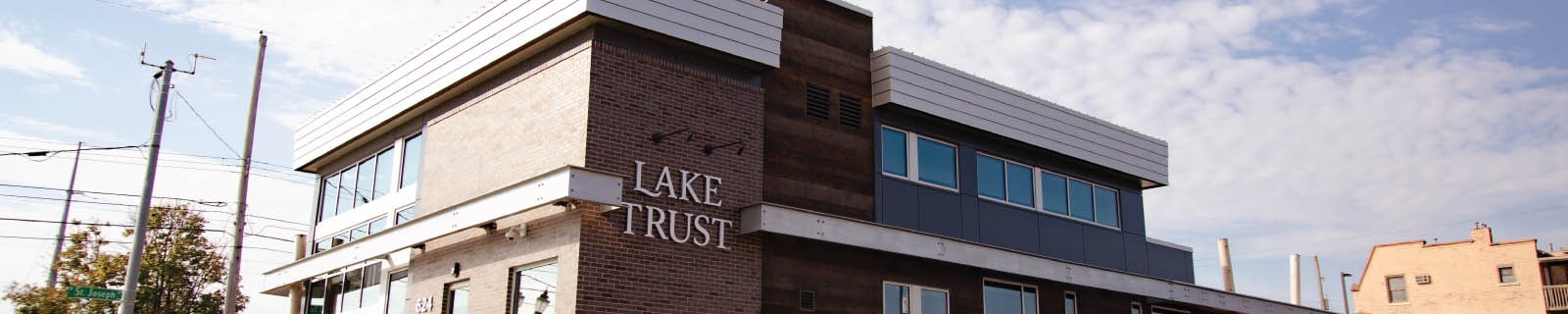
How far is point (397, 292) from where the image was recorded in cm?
2058

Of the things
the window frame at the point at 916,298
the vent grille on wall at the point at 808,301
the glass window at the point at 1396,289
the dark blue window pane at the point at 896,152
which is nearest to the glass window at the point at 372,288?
the vent grille on wall at the point at 808,301

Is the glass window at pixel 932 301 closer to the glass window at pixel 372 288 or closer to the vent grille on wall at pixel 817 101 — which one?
the vent grille on wall at pixel 817 101

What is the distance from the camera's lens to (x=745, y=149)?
1747 cm

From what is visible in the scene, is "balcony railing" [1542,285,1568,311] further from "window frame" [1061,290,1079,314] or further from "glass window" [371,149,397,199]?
"glass window" [371,149,397,199]

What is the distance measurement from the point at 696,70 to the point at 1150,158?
13.1 metres

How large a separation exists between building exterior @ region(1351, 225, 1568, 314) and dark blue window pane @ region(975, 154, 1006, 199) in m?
39.8

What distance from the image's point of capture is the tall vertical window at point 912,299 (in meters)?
19.0

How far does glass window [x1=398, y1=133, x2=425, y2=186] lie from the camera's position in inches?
825

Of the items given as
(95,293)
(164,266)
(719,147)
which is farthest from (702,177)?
(164,266)

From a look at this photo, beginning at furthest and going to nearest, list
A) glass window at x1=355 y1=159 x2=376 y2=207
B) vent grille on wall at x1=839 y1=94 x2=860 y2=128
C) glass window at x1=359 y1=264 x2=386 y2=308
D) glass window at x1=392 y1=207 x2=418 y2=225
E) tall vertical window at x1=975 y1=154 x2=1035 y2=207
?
1. glass window at x1=355 y1=159 x2=376 y2=207
2. tall vertical window at x1=975 y1=154 x2=1035 y2=207
3. glass window at x1=359 y1=264 x2=386 y2=308
4. glass window at x1=392 y1=207 x2=418 y2=225
5. vent grille on wall at x1=839 y1=94 x2=860 y2=128

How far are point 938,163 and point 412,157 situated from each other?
9.71 metres

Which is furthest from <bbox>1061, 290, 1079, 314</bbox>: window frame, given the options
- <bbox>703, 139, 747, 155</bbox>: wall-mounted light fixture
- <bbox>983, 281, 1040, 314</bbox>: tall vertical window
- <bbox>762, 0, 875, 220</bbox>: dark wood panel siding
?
<bbox>703, 139, 747, 155</bbox>: wall-mounted light fixture

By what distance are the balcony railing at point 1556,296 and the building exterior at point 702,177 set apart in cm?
3486

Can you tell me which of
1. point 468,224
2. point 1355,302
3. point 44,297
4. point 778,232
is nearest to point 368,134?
point 468,224
